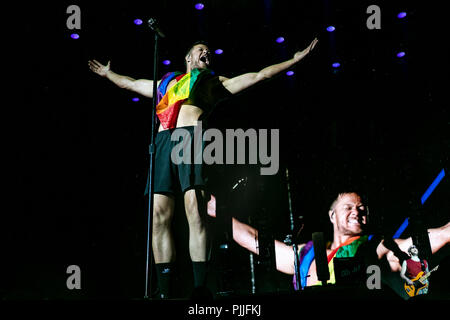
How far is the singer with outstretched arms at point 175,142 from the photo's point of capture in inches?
94.4

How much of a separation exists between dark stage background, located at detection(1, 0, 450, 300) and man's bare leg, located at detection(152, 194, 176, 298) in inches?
20.0

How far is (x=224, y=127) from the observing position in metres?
4.23

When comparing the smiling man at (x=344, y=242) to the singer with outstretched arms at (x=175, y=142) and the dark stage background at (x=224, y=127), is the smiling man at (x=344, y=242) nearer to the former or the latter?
the dark stage background at (x=224, y=127)

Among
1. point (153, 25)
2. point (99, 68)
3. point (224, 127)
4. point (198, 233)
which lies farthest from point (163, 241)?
point (224, 127)

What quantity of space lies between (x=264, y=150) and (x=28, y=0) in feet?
8.47

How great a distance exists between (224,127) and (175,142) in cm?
166

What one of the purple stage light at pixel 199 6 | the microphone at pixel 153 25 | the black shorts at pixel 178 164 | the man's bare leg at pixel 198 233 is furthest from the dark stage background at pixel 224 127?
the microphone at pixel 153 25

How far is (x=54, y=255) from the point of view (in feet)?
10.7

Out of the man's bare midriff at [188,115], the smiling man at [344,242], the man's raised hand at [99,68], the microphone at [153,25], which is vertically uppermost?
the man's raised hand at [99,68]

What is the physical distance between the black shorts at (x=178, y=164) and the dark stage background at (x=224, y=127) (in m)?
0.54

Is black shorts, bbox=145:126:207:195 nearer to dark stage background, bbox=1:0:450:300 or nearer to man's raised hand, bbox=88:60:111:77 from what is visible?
dark stage background, bbox=1:0:450:300

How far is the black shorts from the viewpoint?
2.48 meters
